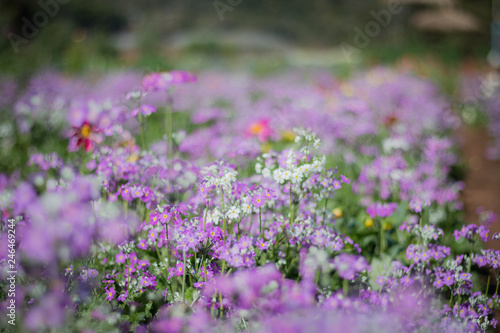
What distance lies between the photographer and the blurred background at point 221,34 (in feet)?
32.8

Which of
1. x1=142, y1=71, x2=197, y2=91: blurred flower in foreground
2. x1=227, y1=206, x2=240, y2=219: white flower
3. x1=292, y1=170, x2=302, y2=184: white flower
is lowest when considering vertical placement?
x1=227, y1=206, x2=240, y2=219: white flower

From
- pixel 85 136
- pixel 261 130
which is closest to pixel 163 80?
pixel 85 136

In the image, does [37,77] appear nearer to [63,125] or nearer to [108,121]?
[63,125]

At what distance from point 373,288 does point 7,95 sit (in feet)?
17.1

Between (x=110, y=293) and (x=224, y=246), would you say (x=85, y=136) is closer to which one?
(x=110, y=293)

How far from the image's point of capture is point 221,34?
90.5ft

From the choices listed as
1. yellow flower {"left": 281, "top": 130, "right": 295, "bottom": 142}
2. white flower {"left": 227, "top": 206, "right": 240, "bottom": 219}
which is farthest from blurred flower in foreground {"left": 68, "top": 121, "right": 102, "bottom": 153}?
yellow flower {"left": 281, "top": 130, "right": 295, "bottom": 142}

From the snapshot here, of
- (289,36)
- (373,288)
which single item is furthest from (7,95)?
(289,36)

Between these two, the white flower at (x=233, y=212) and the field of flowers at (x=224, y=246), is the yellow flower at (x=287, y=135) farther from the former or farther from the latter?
the white flower at (x=233, y=212)

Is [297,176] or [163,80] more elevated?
[163,80]

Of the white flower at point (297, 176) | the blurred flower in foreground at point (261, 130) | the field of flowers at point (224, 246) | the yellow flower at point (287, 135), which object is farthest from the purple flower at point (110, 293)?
the yellow flower at point (287, 135)

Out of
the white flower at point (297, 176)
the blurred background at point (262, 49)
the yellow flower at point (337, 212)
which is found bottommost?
the yellow flower at point (337, 212)

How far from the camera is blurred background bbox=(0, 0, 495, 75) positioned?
1000 centimetres

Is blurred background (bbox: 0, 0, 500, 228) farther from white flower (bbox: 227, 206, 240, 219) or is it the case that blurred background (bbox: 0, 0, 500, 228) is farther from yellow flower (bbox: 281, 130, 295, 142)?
yellow flower (bbox: 281, 130, 295, 142)
